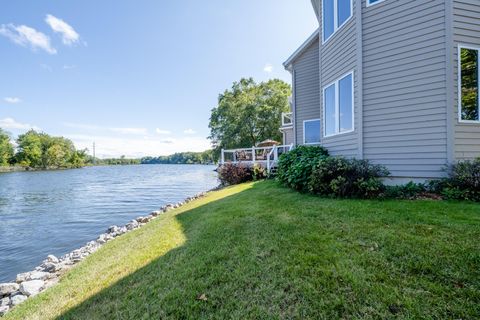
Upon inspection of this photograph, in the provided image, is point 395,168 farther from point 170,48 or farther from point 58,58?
point 58,58

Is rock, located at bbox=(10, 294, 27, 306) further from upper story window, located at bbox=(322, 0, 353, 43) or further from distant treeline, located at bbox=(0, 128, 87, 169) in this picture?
distant treeline, located at bbox=(0, 128, 87, 169)

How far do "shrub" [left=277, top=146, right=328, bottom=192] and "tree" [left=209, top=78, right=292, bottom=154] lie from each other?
19578mm

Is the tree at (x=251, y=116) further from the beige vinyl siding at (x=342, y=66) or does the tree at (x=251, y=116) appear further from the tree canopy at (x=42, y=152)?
the tree canopy at (x=42, y=152)

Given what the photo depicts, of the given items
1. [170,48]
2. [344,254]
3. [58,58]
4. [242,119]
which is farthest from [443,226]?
[242,119]

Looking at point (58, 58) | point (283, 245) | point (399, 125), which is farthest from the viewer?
point (58, 58)

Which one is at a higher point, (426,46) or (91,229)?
(426,46)

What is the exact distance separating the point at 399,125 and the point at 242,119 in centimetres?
2297

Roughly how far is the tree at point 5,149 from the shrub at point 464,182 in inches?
3011

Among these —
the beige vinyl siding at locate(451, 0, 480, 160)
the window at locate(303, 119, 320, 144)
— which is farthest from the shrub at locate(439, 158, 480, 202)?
the window at locate(303, 119, 320, 144)

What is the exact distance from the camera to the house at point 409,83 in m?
5.19

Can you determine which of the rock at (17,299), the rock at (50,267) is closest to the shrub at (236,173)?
the rock at (50,267)

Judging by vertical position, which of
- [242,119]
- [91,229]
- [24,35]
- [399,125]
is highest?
[24,35]

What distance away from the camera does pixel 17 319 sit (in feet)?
9.41

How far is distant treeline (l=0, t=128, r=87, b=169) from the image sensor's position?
181 ft
